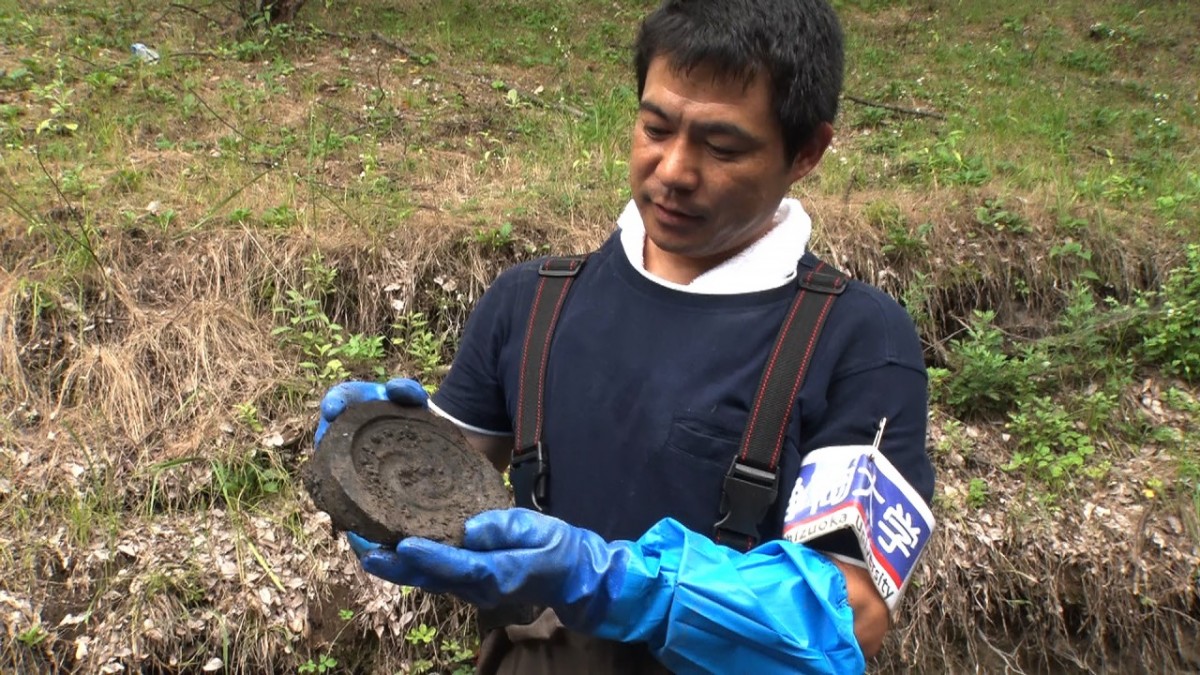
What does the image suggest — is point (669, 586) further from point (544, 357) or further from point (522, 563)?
point (544, 357)

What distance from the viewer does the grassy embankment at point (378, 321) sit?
3230mm

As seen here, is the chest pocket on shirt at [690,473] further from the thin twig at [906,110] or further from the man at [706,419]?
the thin twig at [906,110]

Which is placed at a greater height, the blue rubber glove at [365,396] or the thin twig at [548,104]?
the blue rubber glove at [365,396]

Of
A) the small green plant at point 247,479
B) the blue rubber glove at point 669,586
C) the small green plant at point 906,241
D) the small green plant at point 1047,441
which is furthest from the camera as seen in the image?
the small green plant at point 906,241

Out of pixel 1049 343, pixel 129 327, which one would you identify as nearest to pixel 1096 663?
pixel 1049 343

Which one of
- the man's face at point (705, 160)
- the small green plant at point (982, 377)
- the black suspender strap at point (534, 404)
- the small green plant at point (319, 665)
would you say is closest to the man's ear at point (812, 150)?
the man's face at point (705, 160)

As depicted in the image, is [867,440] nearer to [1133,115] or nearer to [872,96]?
[872,96]

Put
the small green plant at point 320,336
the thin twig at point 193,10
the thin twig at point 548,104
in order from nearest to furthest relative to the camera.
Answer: the small green plant at point 320,336
the thin twig at point 548,104
the thin twig at point 193,10

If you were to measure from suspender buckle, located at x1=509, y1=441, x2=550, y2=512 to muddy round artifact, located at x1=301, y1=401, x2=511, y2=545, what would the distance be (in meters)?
0.04

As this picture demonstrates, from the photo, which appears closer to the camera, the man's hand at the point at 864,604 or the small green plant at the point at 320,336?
the man's hand at the point at 864,604

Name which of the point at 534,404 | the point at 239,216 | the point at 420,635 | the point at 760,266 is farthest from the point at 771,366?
the point at 239,216

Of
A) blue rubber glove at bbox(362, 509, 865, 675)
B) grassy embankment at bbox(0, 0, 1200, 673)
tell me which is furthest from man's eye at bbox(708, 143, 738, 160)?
grassy embankment at bbox(0, 0, 1200, 673)

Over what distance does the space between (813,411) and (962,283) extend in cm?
325

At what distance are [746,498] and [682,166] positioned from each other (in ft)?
1.70
